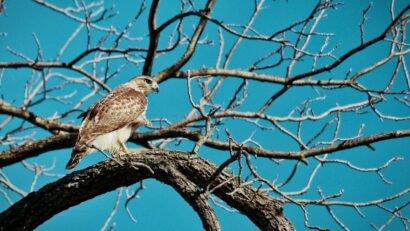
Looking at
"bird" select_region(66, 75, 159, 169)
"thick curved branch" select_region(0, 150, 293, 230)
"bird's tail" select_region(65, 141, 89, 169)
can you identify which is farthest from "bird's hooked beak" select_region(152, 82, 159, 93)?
"thick curved branch" select_region(0, 150, 293, 230)

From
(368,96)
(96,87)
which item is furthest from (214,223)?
(96,87)

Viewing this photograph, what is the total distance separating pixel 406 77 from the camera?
5.64m

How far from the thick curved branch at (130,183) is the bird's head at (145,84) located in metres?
2.50

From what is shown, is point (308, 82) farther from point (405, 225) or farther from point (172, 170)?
point (172, 170)

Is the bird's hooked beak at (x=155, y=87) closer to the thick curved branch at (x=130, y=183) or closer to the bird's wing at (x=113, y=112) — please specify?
the bird's wing at (x=113, y=112)

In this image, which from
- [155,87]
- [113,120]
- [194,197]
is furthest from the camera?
[155,87]

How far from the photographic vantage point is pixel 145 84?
6.91m

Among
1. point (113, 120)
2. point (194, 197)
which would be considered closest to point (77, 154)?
point (113, 120)

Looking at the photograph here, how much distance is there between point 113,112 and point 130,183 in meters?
1.79

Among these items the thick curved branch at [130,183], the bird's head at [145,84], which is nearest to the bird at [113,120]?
the bird's head at [145,84]

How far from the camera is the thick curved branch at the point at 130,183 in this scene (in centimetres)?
408

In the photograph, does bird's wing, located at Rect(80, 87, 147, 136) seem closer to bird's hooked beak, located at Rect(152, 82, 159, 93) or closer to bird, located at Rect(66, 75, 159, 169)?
bird, located at Rect(66, 75, 159, 169)

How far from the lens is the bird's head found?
679cm

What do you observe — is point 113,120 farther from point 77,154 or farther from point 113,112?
point 77,154
